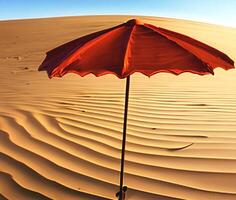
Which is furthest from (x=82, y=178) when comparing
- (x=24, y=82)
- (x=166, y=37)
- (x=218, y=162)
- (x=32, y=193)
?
(x=24, y=82)

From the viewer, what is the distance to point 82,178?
3461mm

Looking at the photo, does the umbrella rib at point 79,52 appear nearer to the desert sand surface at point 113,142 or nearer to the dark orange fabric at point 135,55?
the dark orange fabric at point 135,55

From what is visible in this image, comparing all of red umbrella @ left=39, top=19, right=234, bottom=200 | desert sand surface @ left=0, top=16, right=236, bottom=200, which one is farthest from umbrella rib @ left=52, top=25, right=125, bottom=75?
desert sand surface @ left=0, top=16, right=236, bottom=200

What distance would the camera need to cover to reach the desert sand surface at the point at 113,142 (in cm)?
330

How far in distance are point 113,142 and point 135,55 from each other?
1942mm

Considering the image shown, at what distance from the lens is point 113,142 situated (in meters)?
4.20

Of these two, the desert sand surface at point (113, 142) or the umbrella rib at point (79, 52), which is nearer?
the umbrella rib at point (79, 52)

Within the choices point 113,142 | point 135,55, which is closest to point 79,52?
point 135,55

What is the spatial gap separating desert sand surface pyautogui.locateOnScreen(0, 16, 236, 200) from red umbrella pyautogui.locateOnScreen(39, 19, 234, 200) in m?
1.10

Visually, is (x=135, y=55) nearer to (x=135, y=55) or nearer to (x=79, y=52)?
(x=135, y=55)

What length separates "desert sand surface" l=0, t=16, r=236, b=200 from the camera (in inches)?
130

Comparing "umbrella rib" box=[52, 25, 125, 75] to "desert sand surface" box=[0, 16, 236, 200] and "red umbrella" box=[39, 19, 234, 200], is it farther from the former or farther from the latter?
"desert sand surface" box=[0, 16, 236, 200]

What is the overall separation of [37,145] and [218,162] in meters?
1.67

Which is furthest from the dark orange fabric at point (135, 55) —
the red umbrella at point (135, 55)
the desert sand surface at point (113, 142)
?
the desert sand surface at point (113, 142)
